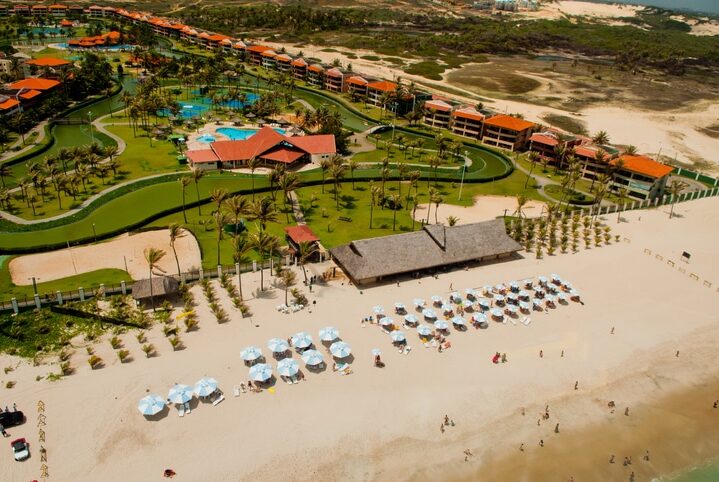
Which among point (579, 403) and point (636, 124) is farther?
point (636, 124)

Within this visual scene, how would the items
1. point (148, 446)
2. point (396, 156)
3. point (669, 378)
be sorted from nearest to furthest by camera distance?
point (148, 446), point (669, 378), point (396, 156)

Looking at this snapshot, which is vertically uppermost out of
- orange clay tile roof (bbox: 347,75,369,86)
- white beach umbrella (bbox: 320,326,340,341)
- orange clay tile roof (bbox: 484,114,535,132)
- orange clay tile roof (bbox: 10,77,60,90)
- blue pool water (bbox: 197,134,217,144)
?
orange clay tile roof (bbox: 347,75,369,86)

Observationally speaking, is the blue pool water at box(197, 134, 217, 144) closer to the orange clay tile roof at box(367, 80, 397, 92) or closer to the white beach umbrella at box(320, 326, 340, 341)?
the orange clay tile roof at box(367, 80, 397, 92)

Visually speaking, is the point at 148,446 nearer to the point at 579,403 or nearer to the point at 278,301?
the point at 278,301

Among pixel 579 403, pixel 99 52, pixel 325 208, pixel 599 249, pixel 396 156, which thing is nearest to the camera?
pixel 579 403

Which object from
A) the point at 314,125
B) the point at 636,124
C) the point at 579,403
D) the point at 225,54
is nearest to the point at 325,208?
the point at 314,125

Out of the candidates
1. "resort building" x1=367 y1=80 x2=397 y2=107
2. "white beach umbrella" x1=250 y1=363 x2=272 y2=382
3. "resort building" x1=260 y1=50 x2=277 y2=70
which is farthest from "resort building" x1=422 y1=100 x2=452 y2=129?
"white beach umbrella" x1=250 y1=363 x2=272 y2=382

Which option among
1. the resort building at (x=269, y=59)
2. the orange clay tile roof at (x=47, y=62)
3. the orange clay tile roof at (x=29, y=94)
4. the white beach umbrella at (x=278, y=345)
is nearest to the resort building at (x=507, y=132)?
the white beach umbrella at (x=278, y=345)
